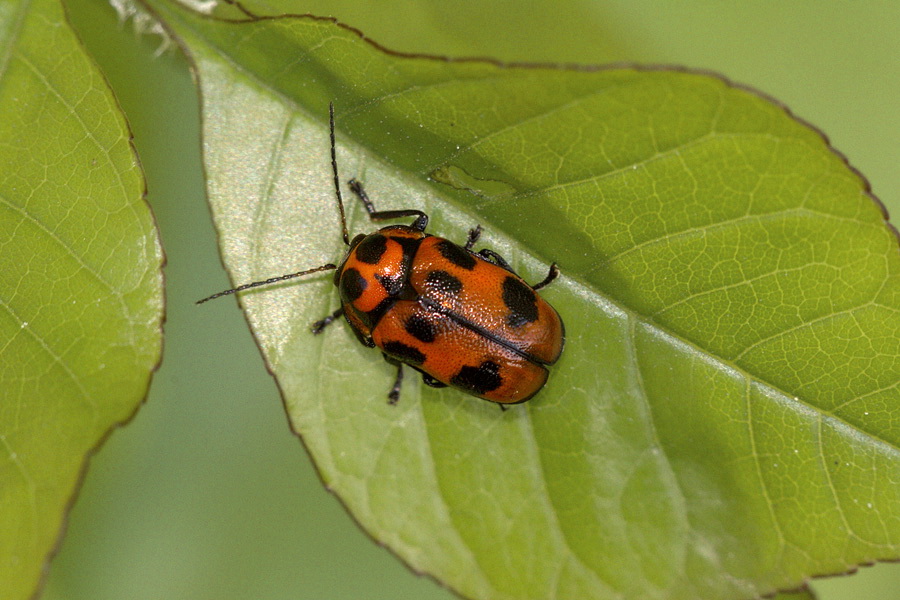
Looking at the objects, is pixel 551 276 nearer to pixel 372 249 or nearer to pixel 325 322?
pixel 372 249

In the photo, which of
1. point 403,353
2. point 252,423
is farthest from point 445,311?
point 252,423

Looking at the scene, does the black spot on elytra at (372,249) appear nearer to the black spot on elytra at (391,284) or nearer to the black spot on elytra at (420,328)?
the black spot on elytra at (391,284)

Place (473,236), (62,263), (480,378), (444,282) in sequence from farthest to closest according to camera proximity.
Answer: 1. (444,282)
2. (480,378)
3. (473,236)
4. (62,263)

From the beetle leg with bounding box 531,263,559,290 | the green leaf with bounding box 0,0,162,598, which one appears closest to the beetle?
the beetle leg with bounding box 531,263,559,290

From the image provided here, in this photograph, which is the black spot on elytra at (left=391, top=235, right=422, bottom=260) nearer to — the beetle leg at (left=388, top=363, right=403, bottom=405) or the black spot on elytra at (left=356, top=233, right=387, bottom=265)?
the black spot on elytra at (left=356, top=233, right=387, bottom=265)

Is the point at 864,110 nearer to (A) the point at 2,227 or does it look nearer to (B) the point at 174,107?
(B) the point at 174,107

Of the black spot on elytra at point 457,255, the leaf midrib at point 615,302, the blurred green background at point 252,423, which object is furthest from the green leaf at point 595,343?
the blurred green background at point 252,423
